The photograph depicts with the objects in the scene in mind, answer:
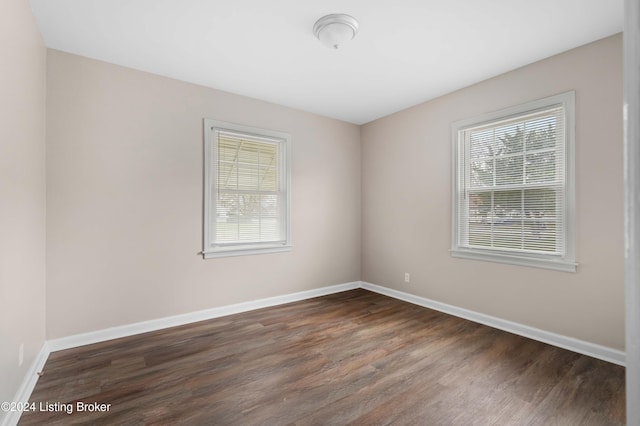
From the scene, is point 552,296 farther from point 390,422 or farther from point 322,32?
point 322,32

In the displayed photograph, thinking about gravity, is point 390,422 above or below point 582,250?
below

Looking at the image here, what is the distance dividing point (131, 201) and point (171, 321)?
4.39ft

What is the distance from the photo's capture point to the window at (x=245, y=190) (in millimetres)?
3660

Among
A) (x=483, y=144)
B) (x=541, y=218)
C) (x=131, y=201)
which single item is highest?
(x=483, y=144)

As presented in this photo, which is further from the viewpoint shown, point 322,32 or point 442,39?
point 442,39

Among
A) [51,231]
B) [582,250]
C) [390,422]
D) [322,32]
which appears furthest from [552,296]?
[51,231]

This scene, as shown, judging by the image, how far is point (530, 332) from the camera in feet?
10.1

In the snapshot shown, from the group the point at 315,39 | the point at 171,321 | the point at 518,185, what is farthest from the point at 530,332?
the point at 171,321

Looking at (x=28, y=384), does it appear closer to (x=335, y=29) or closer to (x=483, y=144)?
(x=335, y=29)

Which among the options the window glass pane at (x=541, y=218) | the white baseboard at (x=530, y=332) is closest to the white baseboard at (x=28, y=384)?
the white baseboard at (x=530, y=332)

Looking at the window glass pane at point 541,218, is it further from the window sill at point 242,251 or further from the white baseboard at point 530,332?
the window sill at point 242,251

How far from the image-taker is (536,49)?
2.84 meters

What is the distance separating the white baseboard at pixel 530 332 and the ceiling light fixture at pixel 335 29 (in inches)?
124

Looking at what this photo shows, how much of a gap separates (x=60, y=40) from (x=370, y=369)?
3822 mm
